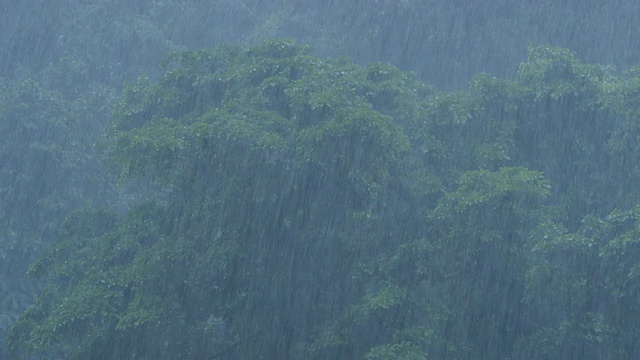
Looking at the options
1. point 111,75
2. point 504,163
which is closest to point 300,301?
point 504,163

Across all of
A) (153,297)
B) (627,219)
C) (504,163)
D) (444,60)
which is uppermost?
→ (444,60)

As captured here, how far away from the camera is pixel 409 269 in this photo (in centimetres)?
784

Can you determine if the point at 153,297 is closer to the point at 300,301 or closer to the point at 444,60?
the point at 300,301

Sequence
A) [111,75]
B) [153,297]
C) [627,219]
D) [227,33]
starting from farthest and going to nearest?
[227,33] → [111,75] → [153,297] → [627,219]

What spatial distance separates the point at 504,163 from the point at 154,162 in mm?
3468

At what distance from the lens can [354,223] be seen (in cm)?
786

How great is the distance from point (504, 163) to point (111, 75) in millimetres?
7795

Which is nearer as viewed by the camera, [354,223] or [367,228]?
[354,223]

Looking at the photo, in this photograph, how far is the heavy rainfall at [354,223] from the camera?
24.1ft

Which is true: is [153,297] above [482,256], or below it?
below

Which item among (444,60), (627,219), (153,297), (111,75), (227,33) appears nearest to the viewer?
(627,219)

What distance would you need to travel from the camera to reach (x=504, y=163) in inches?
333

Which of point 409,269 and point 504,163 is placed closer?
point 409,269

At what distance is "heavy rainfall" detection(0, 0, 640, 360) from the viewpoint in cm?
735
